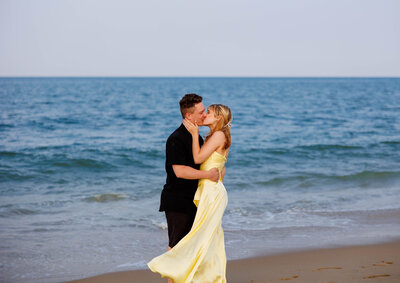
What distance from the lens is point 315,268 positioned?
5391mm

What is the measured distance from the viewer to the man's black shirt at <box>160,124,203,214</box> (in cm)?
416

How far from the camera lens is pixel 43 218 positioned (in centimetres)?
794

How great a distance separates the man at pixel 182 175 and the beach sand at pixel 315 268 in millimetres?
1245

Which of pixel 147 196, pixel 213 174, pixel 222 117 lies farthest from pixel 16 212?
pixel 222 117

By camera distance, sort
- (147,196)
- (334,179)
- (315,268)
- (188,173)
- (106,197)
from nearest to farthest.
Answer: (188,173) → (315,268) → (106,197) → (147,196) → (334,179)

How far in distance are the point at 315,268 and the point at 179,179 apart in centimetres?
222

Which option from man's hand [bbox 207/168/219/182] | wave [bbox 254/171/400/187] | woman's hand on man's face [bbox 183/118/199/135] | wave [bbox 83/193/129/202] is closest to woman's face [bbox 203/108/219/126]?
woman's hand on man's face [bbox 183/118/199/135]

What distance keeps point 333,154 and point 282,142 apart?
3.16 m

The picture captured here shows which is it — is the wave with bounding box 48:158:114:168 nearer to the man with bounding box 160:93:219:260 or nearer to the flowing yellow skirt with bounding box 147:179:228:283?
the man with bounding box 160:93:219:260

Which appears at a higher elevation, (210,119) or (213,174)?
(210,119)

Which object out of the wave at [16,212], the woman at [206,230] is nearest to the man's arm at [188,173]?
the woman at [206,230]

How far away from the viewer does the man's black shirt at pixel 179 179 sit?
13.7ft

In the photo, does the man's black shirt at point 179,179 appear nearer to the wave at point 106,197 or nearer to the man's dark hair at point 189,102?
the man's dark hair at point 189,102

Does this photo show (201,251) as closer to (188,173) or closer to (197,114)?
(188,173)
